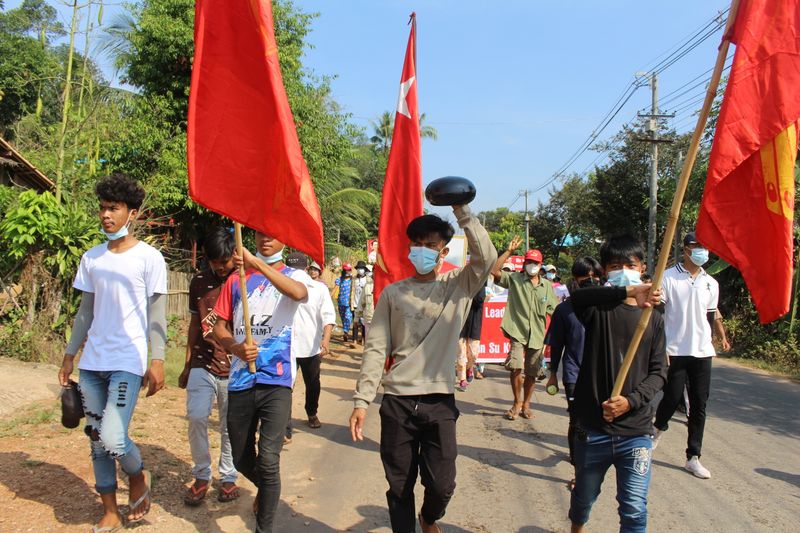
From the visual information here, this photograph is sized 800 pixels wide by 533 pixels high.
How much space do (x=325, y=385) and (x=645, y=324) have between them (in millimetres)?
7404

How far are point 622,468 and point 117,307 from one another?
2998 millimetres

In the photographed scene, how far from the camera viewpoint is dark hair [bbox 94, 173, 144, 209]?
3.83m

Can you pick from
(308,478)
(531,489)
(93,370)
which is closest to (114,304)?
(93,370)

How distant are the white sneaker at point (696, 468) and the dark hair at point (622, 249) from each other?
2939 mm

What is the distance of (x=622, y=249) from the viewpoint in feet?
11.9

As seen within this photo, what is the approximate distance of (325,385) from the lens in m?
9.98

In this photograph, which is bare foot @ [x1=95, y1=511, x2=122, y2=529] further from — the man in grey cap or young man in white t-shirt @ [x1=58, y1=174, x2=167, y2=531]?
the man in grey cap

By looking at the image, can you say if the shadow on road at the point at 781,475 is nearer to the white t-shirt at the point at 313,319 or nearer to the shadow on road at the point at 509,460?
the shadow on road at the point at 509,460

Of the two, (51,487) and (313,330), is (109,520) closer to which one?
(51,487)

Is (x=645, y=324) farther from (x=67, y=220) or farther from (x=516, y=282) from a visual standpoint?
(x=67, y=220)

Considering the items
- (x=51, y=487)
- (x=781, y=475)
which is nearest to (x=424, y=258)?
(x=51, y=487)

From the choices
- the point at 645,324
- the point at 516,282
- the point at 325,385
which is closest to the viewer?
the point at 645,324

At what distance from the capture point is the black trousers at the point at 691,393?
5.67 meters

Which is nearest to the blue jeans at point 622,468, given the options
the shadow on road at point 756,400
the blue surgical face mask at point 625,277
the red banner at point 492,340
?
the blue surgical face mask at point 625,277
